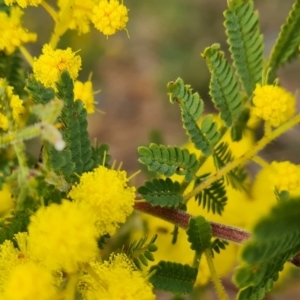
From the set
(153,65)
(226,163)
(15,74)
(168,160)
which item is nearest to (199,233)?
(168,160)

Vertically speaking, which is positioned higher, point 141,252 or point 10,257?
point 141,252

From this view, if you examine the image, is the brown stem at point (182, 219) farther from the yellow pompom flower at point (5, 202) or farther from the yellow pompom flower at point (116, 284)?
the yellow pompom flower at point (5, 202)

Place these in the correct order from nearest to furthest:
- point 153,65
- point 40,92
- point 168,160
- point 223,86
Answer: point 40,92 → point 168,160 → point 223,86 → point 153,65

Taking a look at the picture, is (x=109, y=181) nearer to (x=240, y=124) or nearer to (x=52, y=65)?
(x=52, y=65)

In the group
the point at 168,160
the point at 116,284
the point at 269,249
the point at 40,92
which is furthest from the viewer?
the point at 168,160

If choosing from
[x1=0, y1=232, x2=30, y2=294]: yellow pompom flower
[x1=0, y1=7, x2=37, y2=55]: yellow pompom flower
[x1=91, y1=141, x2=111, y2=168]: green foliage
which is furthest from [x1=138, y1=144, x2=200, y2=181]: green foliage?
[x1=0, y1=7, x2=37, y2=55]: yellow pompom flower

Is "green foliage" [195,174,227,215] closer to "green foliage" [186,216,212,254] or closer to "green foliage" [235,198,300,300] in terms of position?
"green foliage" [186,216,212,254]

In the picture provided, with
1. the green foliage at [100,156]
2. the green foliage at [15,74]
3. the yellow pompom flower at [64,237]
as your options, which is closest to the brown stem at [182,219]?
the green foliage at [100,156]

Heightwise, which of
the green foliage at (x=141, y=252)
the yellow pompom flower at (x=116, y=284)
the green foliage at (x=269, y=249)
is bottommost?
the yellow pompom flower at (x=116, y=284)
